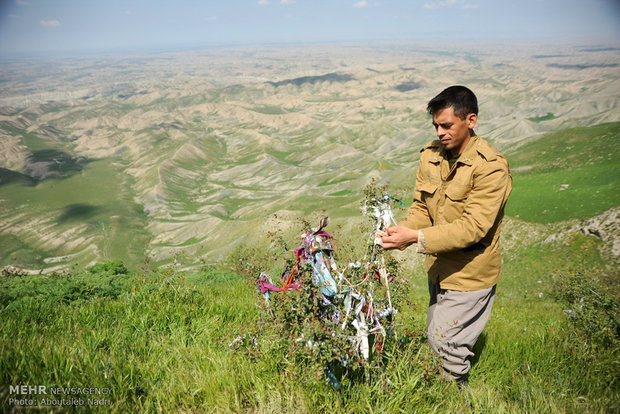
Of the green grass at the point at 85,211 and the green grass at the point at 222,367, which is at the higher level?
the green grass at the point at 222,367

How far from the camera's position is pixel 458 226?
9.80ft

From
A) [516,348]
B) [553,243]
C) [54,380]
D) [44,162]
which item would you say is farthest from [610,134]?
[44,162]

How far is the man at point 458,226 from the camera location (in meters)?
2.99

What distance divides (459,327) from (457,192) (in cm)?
151

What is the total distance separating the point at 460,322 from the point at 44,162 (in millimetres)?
244320

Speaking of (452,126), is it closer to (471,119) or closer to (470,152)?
(471,119)

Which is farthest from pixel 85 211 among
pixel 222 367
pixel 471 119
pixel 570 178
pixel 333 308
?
pixel 471 119

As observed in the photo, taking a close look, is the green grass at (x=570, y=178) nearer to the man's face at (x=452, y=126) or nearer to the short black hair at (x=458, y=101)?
the man's face at (x=452, y=126)

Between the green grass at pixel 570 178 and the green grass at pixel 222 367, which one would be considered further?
the green grass at pixel 570 178

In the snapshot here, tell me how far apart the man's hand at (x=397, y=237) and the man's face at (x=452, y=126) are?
1.15 meters

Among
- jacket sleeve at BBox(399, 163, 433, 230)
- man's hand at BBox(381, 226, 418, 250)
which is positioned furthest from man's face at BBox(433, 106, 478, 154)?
man's hand at BBox(381, 226, 418, 250)

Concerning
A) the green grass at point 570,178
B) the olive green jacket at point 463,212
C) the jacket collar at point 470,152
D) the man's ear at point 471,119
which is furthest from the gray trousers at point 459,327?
the green grass at point 570,178

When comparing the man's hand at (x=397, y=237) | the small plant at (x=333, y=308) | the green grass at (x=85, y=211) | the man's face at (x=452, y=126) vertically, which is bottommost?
the green grass at (x=85, y=211)

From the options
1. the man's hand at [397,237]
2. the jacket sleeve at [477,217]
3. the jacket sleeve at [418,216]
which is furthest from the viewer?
the jacket sleeve at [418,216]
